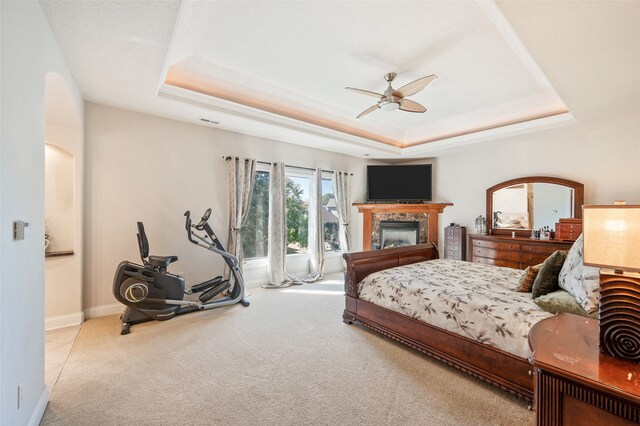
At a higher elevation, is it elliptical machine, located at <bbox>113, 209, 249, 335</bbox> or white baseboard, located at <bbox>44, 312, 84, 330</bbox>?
elliptical machine, located at <bbox>113, 209, 249, 335</bbox>

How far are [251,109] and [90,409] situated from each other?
11.5 ft

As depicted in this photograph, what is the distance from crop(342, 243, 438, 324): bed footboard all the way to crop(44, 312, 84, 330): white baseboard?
10.4ft

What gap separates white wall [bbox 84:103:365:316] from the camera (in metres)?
3.61

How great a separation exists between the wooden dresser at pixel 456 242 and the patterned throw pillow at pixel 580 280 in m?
3.63

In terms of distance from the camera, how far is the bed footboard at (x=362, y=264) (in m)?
3.41

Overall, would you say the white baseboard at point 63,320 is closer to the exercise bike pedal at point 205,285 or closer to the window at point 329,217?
the exercise bike pedal at point 205,285

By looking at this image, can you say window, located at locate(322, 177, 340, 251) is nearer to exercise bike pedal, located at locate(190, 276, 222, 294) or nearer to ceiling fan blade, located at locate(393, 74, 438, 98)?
exercise bike pedal, located at locate(190, 276, 222, 294)

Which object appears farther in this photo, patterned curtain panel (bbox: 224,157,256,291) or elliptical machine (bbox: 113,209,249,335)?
patterned curtain panel (bbox: 224,157,256,291)

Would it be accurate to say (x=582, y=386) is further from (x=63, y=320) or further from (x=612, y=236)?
(x=63, y=320)

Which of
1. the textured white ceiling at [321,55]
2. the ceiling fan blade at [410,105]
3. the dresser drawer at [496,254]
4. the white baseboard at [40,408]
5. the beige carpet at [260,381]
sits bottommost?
the beige carpet at [260,381]

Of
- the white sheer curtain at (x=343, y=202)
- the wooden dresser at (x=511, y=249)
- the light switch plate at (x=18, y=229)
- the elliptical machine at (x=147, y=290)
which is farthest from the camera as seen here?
the white sheer curtain at (x=343, y=202)

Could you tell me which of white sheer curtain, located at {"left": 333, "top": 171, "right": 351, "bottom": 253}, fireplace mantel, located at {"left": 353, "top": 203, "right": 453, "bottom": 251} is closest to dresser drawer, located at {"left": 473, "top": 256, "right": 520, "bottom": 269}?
fireplace mantel, located at {"left": 353, "top": 203, "right": 453, "bottom": 251}

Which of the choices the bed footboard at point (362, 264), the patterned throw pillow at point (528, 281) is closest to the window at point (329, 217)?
the bed footboard at point (362, 264)

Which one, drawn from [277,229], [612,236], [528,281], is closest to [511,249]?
[528,281]
